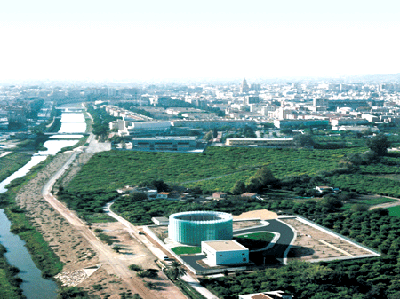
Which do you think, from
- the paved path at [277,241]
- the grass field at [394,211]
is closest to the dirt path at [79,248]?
the paved path at [277,241]

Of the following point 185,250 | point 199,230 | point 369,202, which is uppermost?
point 199,230

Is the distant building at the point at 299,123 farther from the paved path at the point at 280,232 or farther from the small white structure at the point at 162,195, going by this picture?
the paved path at the point at 280,232

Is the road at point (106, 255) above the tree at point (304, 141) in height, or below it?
below

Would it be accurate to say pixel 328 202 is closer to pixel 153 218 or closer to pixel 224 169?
pixel 153 218

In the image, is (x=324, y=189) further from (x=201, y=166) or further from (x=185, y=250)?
(x=185, y=250)

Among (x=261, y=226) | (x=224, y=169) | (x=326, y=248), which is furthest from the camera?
(x=224, y=169)

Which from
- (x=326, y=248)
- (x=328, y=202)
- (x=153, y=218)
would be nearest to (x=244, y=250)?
(x=326, y=248)

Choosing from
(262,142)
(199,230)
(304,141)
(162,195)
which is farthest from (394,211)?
(262,142)

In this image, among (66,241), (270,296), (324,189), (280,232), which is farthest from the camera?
(324,189)
